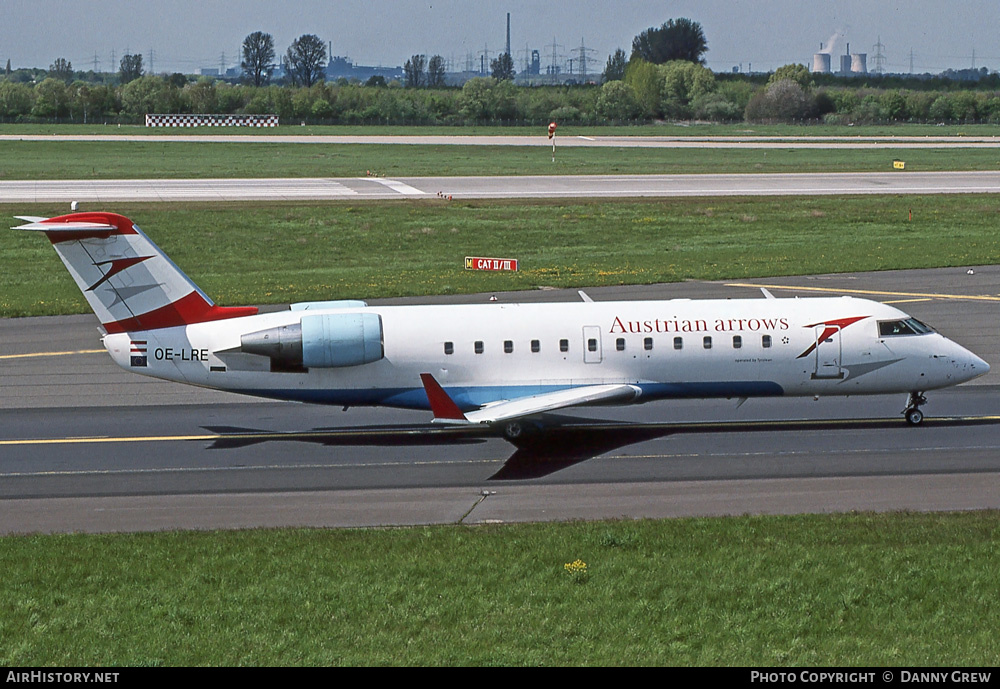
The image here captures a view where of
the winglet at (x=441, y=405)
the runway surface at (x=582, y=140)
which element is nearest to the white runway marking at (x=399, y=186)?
the runway surface at (x=582, y=140)

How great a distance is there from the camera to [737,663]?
1488 cm

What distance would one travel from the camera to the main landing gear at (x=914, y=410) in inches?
1168

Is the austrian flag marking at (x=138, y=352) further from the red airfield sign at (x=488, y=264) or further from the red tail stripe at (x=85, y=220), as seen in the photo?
the red airfield sign at (x=488, y=264)

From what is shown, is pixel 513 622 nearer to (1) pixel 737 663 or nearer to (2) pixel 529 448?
(1) pixel 737 663

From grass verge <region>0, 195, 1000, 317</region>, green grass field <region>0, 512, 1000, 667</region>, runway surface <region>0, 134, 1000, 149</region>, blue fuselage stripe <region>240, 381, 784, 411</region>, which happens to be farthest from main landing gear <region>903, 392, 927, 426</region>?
runway surface <region>0, 134, 1000, 149</region>

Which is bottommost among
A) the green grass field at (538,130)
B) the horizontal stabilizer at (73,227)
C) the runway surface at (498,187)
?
the horizontal stabilizer at (73,227)

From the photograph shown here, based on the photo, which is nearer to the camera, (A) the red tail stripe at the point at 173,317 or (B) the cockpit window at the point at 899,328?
(A) the red tail stripe at the point at 173,317

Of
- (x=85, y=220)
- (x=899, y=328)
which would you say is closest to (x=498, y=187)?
(x=899, y=328)

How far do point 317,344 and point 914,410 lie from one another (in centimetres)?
1544

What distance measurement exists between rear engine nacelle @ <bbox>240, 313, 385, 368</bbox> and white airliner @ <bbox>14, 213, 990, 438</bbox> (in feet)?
0.10

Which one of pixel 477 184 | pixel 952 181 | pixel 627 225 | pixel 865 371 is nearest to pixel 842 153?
pixel 952 181

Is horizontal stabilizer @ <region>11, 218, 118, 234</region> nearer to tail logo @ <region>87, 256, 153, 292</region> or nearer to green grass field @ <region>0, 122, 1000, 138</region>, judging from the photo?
tail logo @ <region>87, 256, 153, 292</region>

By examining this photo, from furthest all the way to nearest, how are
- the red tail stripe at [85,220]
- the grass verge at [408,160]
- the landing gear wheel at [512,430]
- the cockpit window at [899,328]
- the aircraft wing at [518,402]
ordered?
the grass verge at [408,160], the cockpit window at [899,328], the landing gear wheel at [512,430], the aircraft wing at [518,402], the red tail stripe at [85,220]

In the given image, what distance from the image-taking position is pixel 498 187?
90.1m
